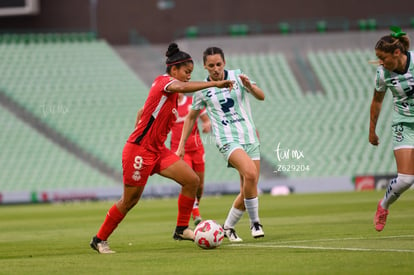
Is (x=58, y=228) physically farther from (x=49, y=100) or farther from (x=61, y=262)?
(x=49, y=100)

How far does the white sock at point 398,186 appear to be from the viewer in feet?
35.8

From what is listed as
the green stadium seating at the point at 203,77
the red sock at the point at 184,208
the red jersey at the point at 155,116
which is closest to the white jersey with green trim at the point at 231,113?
the red sock at the point at 184,208

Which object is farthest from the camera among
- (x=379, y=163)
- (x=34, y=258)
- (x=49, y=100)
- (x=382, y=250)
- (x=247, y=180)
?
(x=49, y=100)

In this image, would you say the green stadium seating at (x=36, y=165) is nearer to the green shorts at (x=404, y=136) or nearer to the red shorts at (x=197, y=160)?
the red shorts at (x=197, y=160)

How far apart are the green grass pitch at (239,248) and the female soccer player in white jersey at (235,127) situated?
492mm

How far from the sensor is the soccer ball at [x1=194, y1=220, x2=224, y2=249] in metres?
10.8

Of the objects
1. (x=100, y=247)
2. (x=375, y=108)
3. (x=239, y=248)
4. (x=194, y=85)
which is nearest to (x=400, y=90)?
(x=375, y=108)

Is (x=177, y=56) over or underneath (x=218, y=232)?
over

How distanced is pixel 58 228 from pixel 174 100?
683cm

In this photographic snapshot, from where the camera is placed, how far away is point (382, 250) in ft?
31.5

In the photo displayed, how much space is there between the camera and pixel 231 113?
12203 millimetres

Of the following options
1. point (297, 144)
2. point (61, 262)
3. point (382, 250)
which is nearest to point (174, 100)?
point (61, 262)

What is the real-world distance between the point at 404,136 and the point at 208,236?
2815mm

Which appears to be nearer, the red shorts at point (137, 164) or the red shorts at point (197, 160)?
the red shorts at point (137, 164)
